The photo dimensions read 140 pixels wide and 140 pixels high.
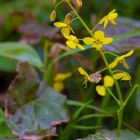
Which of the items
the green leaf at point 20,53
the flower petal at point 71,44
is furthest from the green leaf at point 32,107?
the flower petal at point 71,44

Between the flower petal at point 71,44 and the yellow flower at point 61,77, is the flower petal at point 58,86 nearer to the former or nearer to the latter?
the yellow flower at point 61,77

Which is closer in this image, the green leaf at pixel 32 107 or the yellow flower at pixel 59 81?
the green leaf at pixel 32 107

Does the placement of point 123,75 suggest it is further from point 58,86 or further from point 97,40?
point 58,86

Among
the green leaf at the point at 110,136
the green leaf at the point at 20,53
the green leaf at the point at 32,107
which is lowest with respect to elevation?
the green leaf at the point at 110,136

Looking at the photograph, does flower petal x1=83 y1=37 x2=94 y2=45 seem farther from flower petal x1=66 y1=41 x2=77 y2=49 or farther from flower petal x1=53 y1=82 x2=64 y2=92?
flower petal x1=53 y1=82 x2=64 y2=92

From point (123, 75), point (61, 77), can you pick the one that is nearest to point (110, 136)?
point (123, 75)

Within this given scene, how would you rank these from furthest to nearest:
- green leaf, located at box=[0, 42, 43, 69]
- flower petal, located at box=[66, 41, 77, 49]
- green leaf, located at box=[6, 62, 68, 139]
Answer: green leaf, located at box=[0, 42, 43, 69]
green leaf, located at box=[6, 62, 68, 139]
flower petal, located at box=[66, 41, 77, 49]

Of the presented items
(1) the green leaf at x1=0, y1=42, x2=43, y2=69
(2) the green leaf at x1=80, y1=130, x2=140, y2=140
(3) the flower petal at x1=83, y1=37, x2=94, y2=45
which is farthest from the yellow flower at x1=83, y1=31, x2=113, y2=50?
(1) the green leaf at x1=0, y1=42, x2=43, y2=69

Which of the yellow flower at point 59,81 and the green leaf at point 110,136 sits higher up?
the yellow flower at point 59,81

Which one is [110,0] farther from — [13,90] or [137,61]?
[13,90]
